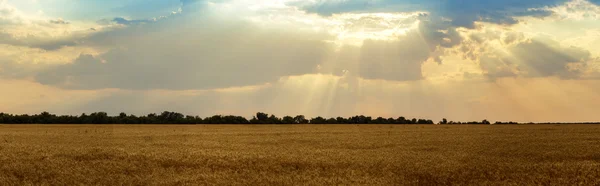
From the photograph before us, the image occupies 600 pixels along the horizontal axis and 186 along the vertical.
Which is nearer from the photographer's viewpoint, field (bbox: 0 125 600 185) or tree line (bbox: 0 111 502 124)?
field (bbox: 0 125 600 185)

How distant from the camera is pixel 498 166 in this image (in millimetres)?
21875

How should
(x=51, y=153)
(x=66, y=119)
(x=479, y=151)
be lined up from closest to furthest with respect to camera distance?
(x=51, y=153) < (x=479, y=151) < (x=66, y=119)

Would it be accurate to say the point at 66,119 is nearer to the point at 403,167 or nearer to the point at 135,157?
the point at 135,157

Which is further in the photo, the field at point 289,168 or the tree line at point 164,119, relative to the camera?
the tree line at point 164,119

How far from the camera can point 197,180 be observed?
63.0ft

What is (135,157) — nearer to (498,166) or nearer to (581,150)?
(498,166)

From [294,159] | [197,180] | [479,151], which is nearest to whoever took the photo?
[197,180]

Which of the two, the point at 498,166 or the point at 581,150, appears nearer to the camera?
the point at 498,166

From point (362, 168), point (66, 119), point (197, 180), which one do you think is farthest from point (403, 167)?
point (66, 119)

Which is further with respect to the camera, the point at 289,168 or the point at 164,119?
the point at 164,119

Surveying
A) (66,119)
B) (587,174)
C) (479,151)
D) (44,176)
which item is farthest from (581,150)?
(66,119)

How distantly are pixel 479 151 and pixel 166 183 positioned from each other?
18055 millimetres

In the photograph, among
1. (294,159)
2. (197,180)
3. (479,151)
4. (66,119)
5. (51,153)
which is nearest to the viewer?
(197,180)

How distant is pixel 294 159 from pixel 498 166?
9185 millimetres
